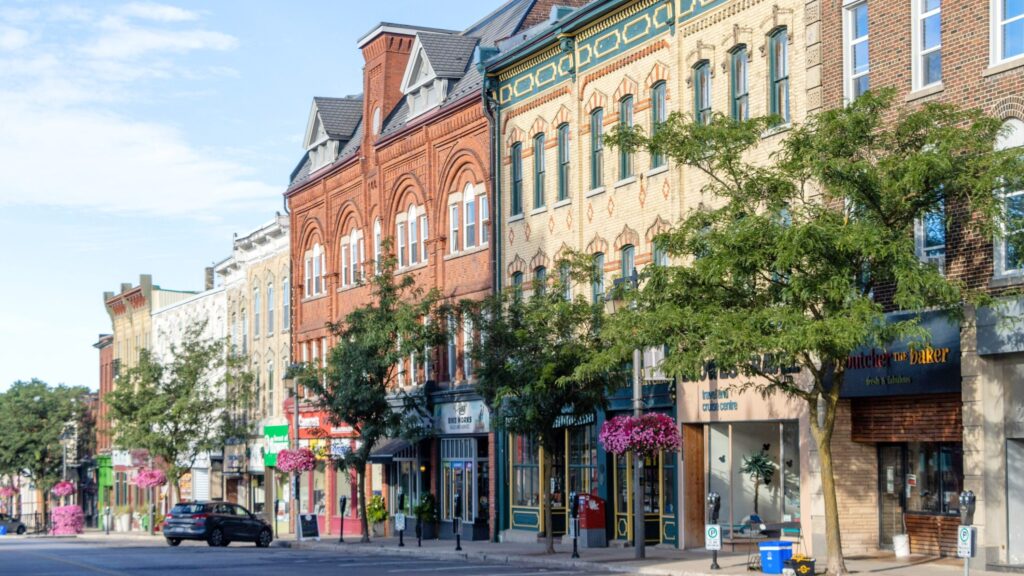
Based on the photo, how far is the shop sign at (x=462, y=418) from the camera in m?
42.4

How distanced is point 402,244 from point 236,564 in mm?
18197

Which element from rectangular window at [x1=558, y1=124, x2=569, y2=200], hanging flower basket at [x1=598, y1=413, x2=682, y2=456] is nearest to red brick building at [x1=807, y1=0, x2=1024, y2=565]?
hanging flower basket at [x1=598, y1=413, x2=682, y2=456]

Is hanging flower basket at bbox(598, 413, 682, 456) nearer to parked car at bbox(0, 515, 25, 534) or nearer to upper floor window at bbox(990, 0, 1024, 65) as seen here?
upper floor window at bbox(990, 0, 1024, 65)

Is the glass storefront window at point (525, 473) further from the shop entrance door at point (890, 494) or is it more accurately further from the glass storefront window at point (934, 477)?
the glass storefront window at point (934, 477)

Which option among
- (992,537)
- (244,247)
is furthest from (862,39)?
(244,247)

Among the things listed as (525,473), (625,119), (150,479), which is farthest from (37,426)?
(625,119)

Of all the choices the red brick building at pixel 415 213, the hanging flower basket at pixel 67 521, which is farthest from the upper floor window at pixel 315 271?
the hanging flower basket at pixel 67 521

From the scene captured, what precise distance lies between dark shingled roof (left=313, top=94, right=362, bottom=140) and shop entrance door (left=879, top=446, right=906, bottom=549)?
32712 millimetres

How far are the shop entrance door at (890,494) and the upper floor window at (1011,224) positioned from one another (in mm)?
4991

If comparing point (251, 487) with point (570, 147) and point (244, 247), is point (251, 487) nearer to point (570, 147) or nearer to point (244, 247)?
point (244, 247)

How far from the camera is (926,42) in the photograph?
25.8 m

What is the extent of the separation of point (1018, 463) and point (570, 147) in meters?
17.3

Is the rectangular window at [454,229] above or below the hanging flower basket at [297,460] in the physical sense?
above

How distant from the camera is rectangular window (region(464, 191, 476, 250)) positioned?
4403 cm
